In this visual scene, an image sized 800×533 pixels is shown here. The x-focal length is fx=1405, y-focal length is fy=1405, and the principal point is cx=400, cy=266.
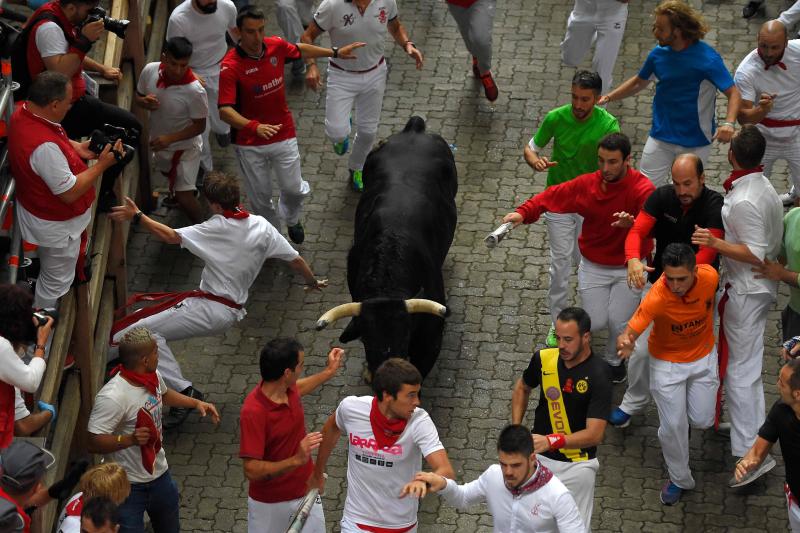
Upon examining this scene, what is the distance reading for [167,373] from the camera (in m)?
10.4

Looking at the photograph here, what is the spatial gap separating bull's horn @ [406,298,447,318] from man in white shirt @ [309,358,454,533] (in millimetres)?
1830

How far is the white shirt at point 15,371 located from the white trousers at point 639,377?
4257mm

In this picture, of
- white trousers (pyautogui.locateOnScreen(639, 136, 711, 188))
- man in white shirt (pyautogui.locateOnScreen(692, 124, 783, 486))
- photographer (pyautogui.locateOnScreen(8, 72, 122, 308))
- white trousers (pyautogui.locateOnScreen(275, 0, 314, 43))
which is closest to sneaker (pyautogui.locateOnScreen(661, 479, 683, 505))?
man in white shirt (pyautogui.locateOnScreen(692, 124, 783, 486))

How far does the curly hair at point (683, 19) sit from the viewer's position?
36.6 feet

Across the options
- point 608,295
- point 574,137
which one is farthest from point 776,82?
point 608,295

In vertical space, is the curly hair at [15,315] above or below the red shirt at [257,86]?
above

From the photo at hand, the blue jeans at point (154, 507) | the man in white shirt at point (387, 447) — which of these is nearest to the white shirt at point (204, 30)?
the blue jeans at point (154, 507)

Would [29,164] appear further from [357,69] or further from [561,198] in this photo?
[357,69]

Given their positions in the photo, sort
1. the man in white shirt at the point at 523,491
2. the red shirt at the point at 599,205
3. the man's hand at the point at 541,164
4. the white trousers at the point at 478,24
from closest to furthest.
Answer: the man in white shirt at the point at 523,491 < the red shirt at the point at 599,205 < the man's hand at the point at 541,164 < the white trousers at the point at 478,24

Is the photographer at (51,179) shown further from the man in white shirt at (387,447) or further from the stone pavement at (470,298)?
the man in white shirt at (387,447)

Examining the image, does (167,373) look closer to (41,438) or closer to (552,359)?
(41,438)

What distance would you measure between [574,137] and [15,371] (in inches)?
195

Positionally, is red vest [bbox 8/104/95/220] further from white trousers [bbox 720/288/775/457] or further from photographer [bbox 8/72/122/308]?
white trousers [bbox 720/288/775/457]

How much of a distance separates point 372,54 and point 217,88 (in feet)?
4.82
